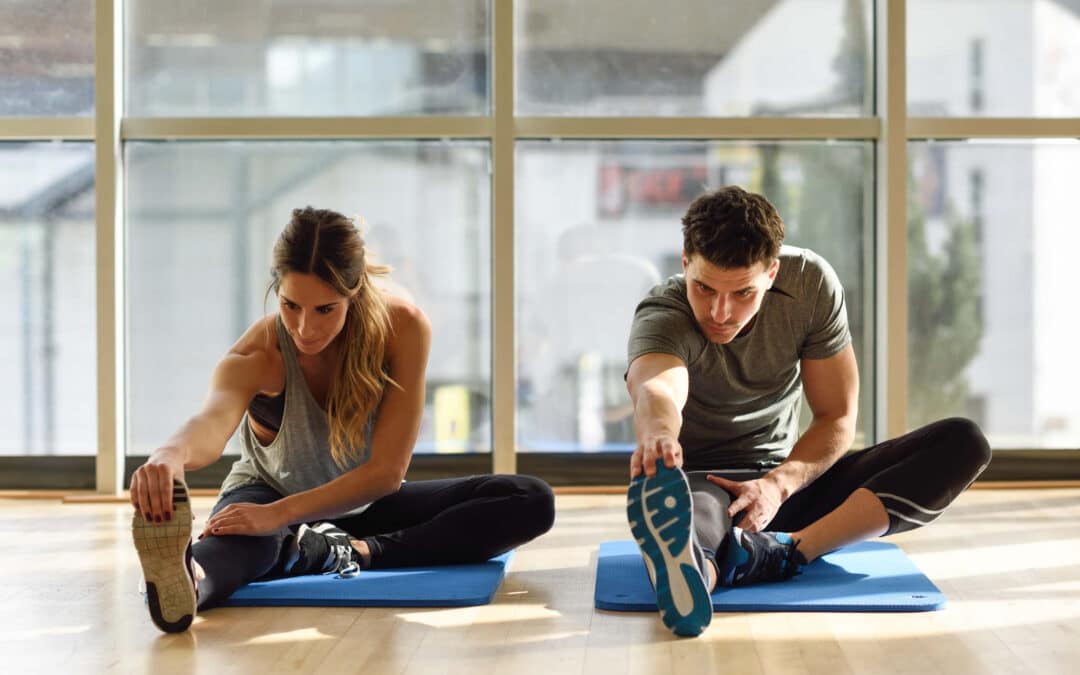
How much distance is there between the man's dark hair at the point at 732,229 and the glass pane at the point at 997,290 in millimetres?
2147

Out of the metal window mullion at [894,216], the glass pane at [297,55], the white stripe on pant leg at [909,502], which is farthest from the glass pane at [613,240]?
the white stripe on pant leg at [909,502]

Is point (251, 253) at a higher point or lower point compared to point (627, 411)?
higher

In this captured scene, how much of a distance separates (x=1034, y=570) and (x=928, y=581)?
15.7 inches

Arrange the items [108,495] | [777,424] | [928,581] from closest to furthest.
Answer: [928,581], [777,424], [108,495]

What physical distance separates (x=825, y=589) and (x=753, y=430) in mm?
398

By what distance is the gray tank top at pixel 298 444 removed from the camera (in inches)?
98.8

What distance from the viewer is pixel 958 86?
Result: 425cm

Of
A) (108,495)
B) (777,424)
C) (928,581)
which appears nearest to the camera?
(928,581)

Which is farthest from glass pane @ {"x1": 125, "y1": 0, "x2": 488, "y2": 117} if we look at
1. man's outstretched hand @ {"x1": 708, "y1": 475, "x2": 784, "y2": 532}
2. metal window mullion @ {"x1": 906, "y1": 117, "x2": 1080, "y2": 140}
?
man's outstretched hand @ {"x1": 708, "y1": 475, "x2": 784, "y2": 532}

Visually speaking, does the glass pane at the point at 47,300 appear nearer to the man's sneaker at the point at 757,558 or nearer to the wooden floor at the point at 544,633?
the wooden floor at the point at 544,633

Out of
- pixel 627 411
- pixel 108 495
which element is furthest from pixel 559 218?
pixel 108 495

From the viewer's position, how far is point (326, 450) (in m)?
2.54

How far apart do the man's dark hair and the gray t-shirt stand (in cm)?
22

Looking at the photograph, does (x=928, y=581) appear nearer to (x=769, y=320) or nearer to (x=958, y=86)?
(x=769, y=320)
